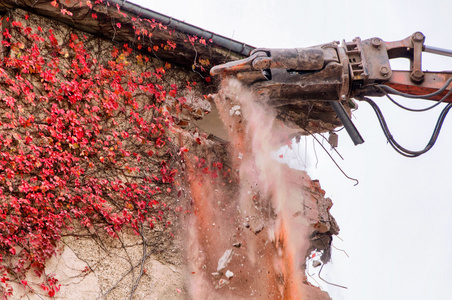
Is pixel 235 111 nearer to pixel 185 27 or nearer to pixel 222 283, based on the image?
pixel 185 27

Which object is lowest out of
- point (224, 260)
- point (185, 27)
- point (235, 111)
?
point (224, 260)

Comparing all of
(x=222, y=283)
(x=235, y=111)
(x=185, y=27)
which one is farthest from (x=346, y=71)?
(x=222, y=283)

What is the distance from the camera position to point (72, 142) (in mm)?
6652

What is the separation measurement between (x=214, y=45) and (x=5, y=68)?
9.28ft

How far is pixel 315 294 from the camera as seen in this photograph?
25.5 feet

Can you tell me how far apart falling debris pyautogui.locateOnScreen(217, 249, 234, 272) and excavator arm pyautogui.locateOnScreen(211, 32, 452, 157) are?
8.17 ft

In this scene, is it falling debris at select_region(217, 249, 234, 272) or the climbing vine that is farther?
falling debris at select_region(217, 249, 234, 272)

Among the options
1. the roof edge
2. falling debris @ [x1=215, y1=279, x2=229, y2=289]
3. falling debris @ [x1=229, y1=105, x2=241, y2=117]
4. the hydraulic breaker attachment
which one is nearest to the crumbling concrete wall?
falling debris @ [x1=215, y1=279, x2=229, y2=289]

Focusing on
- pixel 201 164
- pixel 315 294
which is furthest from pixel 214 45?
pixel 315 294

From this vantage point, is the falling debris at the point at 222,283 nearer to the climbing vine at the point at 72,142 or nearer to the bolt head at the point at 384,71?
the climbing vine at the point at 72,142

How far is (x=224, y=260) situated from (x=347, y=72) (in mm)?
3065

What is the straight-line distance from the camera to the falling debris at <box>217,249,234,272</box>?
7.19 m

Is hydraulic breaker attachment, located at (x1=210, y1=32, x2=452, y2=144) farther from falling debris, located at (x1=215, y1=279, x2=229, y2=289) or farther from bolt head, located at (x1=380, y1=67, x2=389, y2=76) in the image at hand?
falling debris, located at (x1=215, y1=279, x2=229, y2=289)

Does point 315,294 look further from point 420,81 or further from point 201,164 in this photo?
point 420,81
